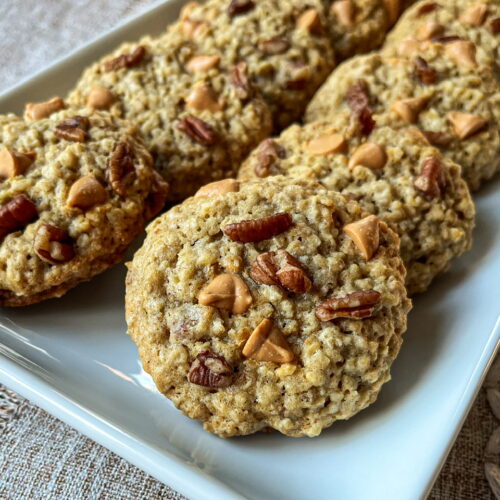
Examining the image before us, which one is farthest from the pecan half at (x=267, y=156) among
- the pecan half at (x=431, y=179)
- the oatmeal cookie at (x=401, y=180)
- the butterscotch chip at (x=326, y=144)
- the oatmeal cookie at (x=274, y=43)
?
the pecan half at (x=431, y=179)

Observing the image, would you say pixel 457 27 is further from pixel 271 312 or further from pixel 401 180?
pixel 271 312

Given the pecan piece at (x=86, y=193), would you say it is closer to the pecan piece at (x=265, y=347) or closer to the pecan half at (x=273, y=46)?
the pecan piece at (x=265, y=347)

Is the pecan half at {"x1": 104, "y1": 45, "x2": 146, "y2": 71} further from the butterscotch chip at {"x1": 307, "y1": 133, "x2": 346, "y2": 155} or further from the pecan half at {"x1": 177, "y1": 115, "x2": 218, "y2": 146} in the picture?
the butterscotch chip at {"x1": 307, "y1": 133, "x2": 346, "y2": 155}

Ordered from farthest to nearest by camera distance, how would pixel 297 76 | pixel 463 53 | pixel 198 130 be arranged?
pixel 297 76, pixel 463 53, pixel 198 130

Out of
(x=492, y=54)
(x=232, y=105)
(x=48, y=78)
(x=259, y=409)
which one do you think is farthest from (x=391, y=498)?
(x=48, y=78)

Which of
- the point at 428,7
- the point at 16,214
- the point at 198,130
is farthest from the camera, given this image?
the point at 428,7

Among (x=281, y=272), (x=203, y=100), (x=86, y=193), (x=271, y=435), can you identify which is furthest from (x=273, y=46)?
(x=271, y=435)

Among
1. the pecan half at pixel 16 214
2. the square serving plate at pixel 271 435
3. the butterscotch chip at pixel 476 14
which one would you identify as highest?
the pecan half at pixel 16 214
